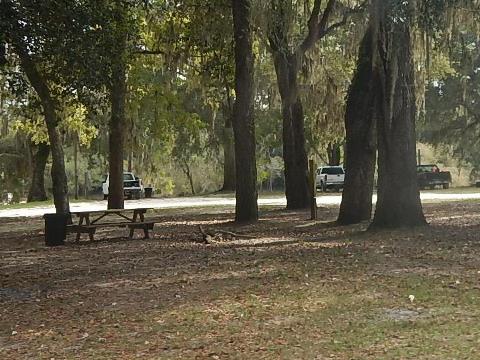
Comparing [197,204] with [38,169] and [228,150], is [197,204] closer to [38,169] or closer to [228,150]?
[228,150]

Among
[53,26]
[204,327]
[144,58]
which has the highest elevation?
[144,58]

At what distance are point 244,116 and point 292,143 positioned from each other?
4805 mm

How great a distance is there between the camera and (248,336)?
563cm

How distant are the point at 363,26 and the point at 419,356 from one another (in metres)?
10.3

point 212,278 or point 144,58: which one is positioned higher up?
point 144,58

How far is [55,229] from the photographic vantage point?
13.5 metres

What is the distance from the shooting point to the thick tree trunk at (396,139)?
12438 mm

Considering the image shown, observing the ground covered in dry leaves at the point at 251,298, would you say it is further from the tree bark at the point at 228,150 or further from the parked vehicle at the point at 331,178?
the parked vehicle at the point at 331,178

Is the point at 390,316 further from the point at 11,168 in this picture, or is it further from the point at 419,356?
the point at 11,168

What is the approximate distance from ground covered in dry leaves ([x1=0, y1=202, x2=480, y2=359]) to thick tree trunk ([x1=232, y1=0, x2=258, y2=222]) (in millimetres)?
3184

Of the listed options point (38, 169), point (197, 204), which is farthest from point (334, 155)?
point (197, 204)

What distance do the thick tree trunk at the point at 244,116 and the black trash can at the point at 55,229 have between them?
454 cm

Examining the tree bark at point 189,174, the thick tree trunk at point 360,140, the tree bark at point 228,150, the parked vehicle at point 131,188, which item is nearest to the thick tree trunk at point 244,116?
the thick tree trunk at point 360,140

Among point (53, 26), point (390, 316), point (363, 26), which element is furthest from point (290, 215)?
point (390, 316)
